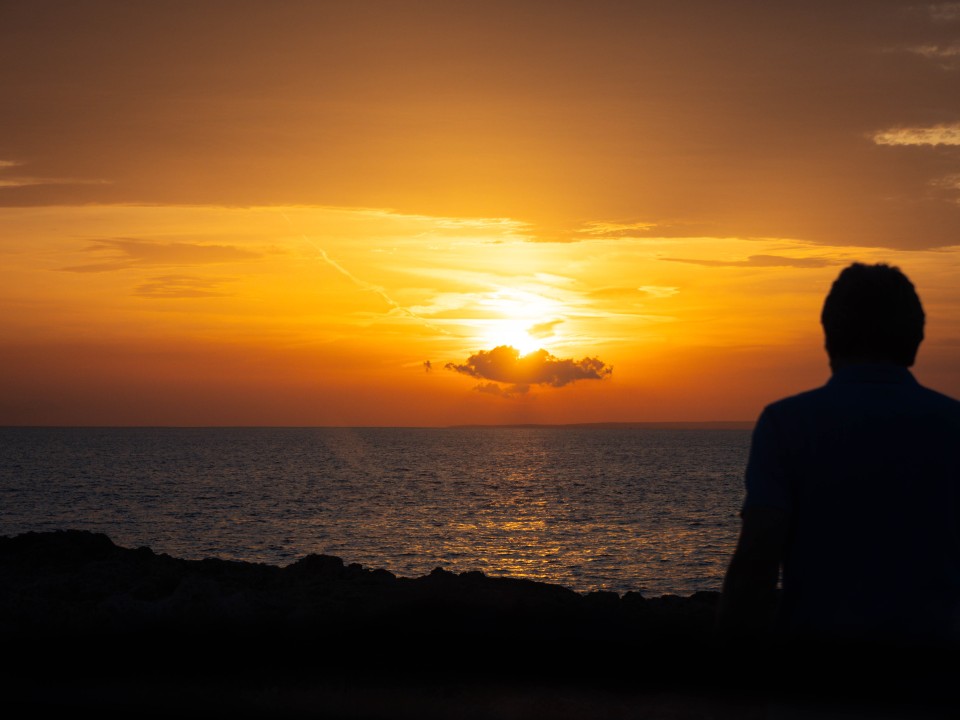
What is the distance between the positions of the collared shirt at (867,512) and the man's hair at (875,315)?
207mm

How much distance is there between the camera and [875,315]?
256 cm

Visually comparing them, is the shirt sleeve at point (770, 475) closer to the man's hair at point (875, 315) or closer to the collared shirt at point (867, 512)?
the collared shirt at point (867, 512)

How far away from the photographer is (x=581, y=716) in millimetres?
7215

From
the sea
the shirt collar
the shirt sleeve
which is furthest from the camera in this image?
the sea

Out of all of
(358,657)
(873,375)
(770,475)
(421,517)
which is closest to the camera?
(770,475)

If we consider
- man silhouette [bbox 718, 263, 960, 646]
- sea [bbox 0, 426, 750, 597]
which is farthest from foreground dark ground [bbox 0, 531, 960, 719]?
sea [bbox 0, 426, 750, 597]

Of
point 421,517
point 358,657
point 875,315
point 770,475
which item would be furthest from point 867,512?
point 421,517

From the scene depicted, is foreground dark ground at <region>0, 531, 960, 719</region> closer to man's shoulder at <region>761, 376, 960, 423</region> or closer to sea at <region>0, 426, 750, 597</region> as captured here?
man's shoulder at <region>761, 376, 960, 423</region>

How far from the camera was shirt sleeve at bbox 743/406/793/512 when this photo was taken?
2.36m

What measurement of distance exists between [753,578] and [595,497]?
67641 millimetres

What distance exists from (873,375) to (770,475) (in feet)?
1.43

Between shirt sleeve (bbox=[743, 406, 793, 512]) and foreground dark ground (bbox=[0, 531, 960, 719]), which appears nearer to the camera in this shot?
shirt sleeve (bbox=[743, 406, 793, 512])

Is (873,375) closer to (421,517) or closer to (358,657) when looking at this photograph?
(358,657)

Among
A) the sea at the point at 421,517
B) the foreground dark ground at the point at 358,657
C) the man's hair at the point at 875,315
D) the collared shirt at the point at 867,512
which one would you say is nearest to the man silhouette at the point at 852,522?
the collared shirt at the point at 867,512
